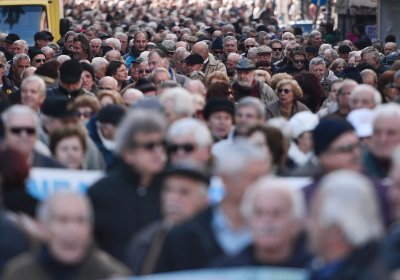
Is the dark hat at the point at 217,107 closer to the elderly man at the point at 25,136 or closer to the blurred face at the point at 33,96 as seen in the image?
the blurred face at the point at 33,96

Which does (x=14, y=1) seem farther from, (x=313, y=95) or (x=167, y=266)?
(x=167, y=266)

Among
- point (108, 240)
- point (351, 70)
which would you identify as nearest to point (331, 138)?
point (108, 240)

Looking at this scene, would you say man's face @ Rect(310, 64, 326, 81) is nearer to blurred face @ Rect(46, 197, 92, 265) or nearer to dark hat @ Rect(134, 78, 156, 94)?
dark hat @ Rect(134, 78, 156, 94)

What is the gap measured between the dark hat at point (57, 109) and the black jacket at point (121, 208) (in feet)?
11.0

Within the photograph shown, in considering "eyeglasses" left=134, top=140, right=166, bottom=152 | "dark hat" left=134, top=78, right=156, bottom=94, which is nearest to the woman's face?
"dark hat" left=134, top=78, right=156, bottom=94

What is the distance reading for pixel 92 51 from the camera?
26375mm

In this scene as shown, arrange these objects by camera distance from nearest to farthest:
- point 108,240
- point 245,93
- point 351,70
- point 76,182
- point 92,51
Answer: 1. point 108,240
2. point 76,182
3. point 245,93
4. point 351,70
5. point 92,51

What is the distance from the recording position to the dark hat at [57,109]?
1257 centimetres

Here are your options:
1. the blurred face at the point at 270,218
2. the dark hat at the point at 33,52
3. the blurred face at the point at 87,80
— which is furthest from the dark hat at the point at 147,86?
the blurred face at the point at 270,218

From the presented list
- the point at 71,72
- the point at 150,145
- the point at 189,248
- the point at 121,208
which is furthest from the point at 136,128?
the point at 71,72

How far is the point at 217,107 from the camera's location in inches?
514

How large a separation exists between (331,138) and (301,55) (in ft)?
48.3

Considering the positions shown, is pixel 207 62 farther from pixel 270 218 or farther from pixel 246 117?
pixel 270 218

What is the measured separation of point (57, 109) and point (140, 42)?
544 inches
